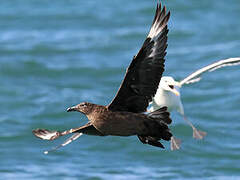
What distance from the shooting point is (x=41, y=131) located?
912cm

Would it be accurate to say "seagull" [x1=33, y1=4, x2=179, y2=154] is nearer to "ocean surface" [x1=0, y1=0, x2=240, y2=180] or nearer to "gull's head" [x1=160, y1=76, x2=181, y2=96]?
"gull's head" [x1=160, y1=76, x2=181, y2=96]

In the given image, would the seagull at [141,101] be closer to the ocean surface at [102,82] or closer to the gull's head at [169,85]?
the gull's head at [169,85]

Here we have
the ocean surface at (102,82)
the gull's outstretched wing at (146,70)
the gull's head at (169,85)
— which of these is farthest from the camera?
the ocean surface at (102,82)

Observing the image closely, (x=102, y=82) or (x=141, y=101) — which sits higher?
(x=102, y=82)

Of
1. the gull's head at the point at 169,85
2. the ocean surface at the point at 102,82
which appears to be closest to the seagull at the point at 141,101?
the gull's head at the point at 169,85

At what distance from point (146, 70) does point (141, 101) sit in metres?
0.39

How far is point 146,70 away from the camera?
27.1 feet

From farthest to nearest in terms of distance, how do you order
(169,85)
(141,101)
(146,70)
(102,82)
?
(102,82) < (169,85) < (141,101) < (146,70)

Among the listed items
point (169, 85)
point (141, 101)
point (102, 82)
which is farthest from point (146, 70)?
point (102, 82)

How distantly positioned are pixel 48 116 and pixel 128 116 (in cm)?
732

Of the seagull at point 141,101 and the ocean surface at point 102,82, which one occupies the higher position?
the ocean surface at point 102,82

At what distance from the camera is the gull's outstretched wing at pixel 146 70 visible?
8180 mm

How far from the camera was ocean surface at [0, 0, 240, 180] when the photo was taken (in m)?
13.1

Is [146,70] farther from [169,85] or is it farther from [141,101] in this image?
[169,85]
